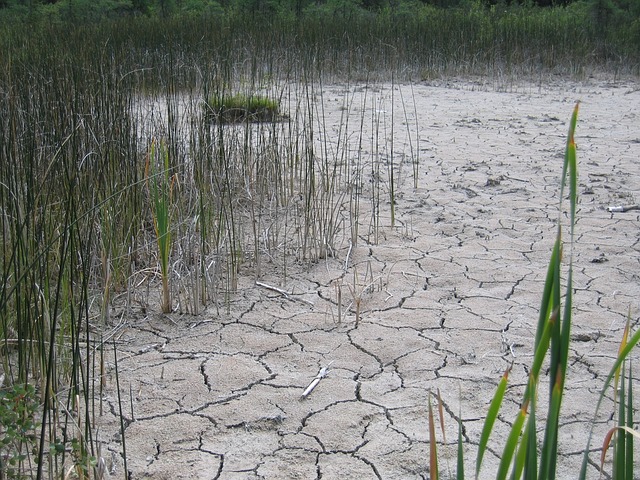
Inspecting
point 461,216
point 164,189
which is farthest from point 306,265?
point 461,216

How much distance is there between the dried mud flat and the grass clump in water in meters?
0.69

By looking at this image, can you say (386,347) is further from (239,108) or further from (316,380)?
(239,108)

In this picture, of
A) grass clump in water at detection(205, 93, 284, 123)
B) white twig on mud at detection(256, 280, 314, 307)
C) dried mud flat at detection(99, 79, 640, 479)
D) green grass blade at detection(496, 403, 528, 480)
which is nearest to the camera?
green grass blade at detection(496, 403, 528, 480)

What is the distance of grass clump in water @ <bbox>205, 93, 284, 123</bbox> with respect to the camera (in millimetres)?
3057

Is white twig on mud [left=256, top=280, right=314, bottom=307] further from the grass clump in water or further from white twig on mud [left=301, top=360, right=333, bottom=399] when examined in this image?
the grass clump in water

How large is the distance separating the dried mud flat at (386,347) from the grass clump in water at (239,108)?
686 millimetres

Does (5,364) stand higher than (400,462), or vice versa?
(5,364)

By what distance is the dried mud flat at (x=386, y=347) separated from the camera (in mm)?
1749

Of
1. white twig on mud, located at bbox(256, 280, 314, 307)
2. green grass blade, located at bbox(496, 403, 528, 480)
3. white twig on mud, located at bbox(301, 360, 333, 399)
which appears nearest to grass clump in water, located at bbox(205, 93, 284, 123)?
white twig on mud, located at bbox(256, 280, 314, 307)

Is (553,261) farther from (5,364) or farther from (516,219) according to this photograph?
(516,219)

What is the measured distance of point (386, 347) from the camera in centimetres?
228

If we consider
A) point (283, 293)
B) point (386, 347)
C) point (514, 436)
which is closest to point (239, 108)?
point (283, 293)

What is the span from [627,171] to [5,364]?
368 cm

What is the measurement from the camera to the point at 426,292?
8.90 ft
